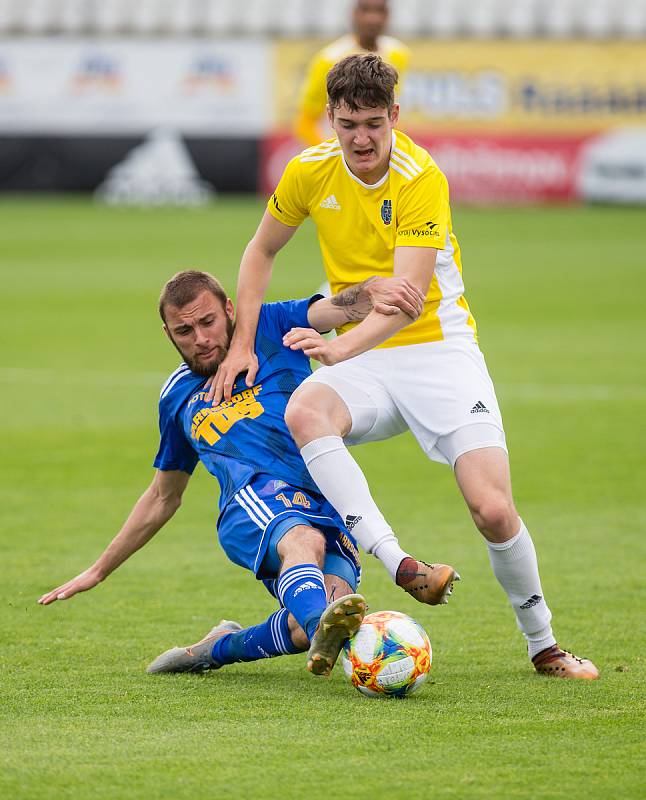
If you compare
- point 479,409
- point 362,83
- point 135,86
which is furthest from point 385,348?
point 135,86

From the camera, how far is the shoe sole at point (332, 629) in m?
4.58

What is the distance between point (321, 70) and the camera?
10.1 metres

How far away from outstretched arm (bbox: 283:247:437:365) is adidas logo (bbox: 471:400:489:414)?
0.43m

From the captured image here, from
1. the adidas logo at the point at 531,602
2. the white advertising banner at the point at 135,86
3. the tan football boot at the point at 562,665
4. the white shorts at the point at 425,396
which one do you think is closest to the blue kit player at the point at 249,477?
the white shorts at the point at 425,396

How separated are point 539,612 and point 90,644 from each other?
1.77m

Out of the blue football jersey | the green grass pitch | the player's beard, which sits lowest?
the green grass pitch

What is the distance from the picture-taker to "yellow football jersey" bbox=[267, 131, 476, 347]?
538cm

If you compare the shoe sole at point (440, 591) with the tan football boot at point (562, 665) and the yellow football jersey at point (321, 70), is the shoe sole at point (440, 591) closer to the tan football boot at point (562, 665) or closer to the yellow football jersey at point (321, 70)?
the tan football boot at point (562, 665)

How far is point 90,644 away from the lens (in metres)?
5.74

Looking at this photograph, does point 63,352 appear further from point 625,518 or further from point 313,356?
point 313,356

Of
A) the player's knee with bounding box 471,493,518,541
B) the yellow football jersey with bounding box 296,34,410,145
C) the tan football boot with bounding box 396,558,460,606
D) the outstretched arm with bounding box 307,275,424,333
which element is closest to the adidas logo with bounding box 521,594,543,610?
the player's knee with bounding box 471,493,518,541

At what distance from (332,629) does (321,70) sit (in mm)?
6250

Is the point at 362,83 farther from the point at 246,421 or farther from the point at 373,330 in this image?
the point at 246,421

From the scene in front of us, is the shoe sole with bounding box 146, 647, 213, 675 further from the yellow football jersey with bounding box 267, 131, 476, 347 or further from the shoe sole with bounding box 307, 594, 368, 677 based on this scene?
the yellow football jersey with bounding box 267, 131, 476, 347
